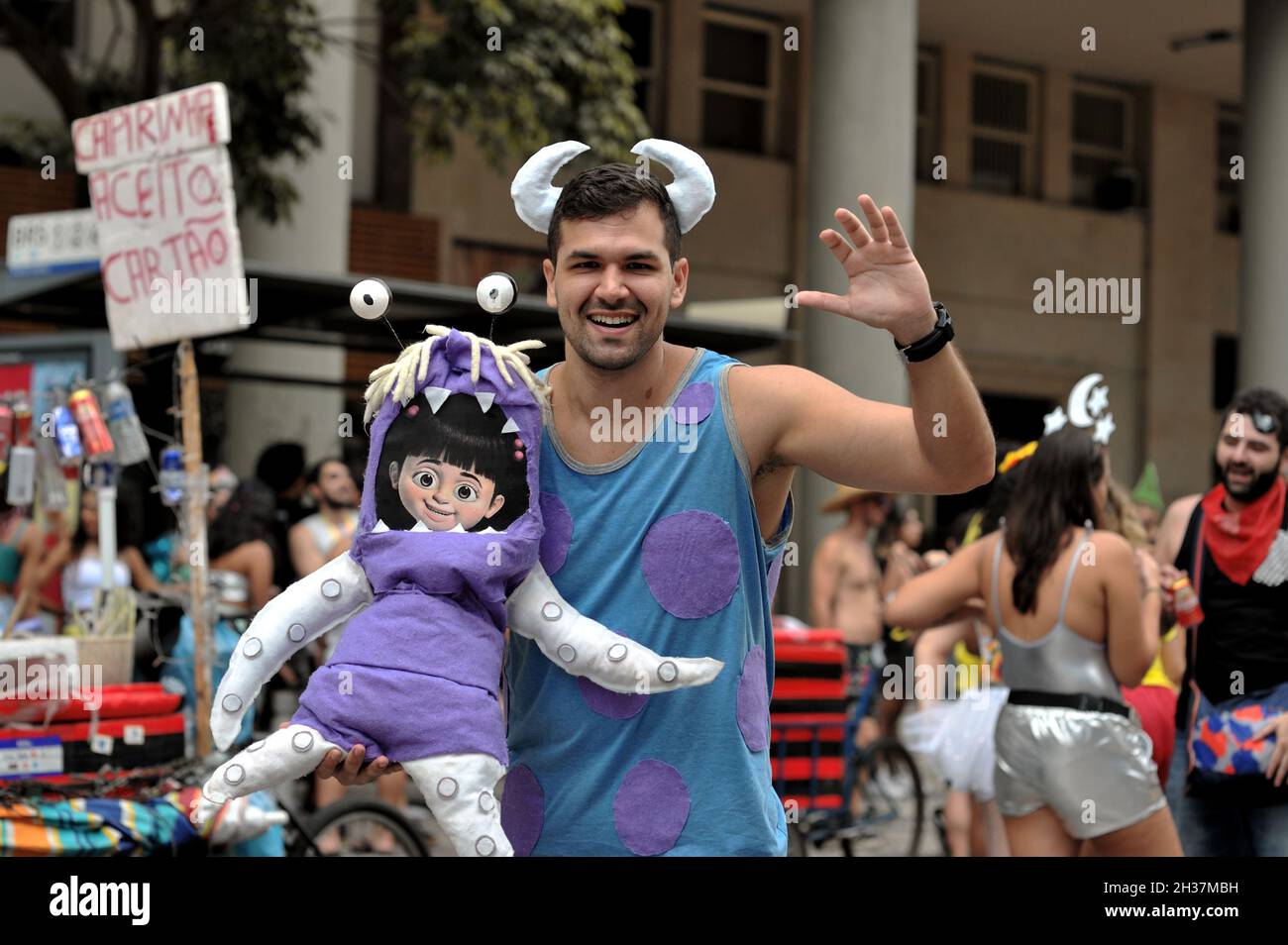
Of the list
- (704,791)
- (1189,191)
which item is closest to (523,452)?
(704,791)

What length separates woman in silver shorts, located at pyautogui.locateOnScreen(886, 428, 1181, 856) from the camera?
5273 millimetres

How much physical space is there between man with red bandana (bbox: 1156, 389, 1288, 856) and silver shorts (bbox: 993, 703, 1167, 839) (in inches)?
11.5

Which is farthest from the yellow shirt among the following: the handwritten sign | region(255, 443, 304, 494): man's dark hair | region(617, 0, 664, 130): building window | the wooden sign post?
region(617, 0, 664, 130): building window

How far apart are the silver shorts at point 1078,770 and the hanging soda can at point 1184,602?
1.22 ft

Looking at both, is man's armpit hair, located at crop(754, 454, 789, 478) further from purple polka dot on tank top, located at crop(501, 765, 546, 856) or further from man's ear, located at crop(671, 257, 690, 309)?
purple polka dot on tank top, located at crop(501, 765, 546, 856)

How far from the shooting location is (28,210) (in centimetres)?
1530

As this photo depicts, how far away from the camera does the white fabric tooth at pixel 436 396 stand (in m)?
2.81

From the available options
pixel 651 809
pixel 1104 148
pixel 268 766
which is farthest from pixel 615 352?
pixel 1104 148

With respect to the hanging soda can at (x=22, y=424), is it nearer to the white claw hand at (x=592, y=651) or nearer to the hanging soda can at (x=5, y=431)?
the hanging soda can at (x=5, y=431)

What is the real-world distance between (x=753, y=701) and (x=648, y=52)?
1830 cm

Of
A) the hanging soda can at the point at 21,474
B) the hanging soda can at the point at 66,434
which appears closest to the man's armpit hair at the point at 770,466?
the hanging soda can at the point at 66,434

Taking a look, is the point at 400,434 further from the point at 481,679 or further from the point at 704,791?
the point at 704,791

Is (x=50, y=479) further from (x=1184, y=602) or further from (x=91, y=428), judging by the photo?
(x=1184, y=602)

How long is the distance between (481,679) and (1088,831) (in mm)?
3110
